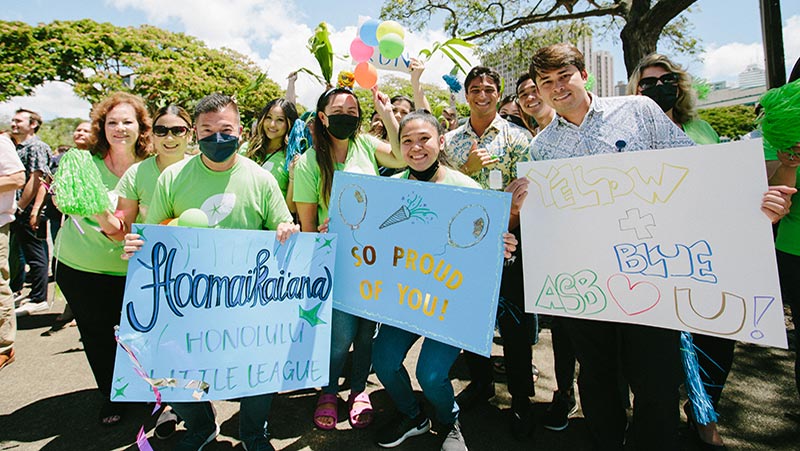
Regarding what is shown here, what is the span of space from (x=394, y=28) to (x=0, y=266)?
377 centimetres

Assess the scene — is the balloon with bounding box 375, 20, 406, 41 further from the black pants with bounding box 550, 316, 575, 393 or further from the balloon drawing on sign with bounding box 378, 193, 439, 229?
the black pants with bounding box 550, 316, 575, 393

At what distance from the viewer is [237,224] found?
217 centimetres

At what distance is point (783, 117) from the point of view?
5.93ft

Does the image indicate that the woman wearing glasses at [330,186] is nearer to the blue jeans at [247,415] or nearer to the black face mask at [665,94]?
the blue jeans at [247,415]

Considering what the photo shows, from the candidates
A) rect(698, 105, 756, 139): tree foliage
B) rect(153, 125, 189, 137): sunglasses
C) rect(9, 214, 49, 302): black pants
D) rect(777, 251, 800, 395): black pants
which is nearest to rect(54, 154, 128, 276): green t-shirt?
rect(153, 125, 189, 137): sunglasses

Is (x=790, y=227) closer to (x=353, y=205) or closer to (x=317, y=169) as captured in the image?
(x=353, y=205)

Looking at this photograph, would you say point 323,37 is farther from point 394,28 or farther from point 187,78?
point 187,78

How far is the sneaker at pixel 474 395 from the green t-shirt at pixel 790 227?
1.92m

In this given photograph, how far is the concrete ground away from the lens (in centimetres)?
245

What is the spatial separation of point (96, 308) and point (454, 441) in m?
2.41

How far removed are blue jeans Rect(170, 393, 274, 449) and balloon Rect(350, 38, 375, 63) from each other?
2812mm

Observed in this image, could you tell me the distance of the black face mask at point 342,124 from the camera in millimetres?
2619

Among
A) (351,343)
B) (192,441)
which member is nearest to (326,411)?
(351,343)

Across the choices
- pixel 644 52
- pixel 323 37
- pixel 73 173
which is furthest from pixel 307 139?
pixel 644 52
